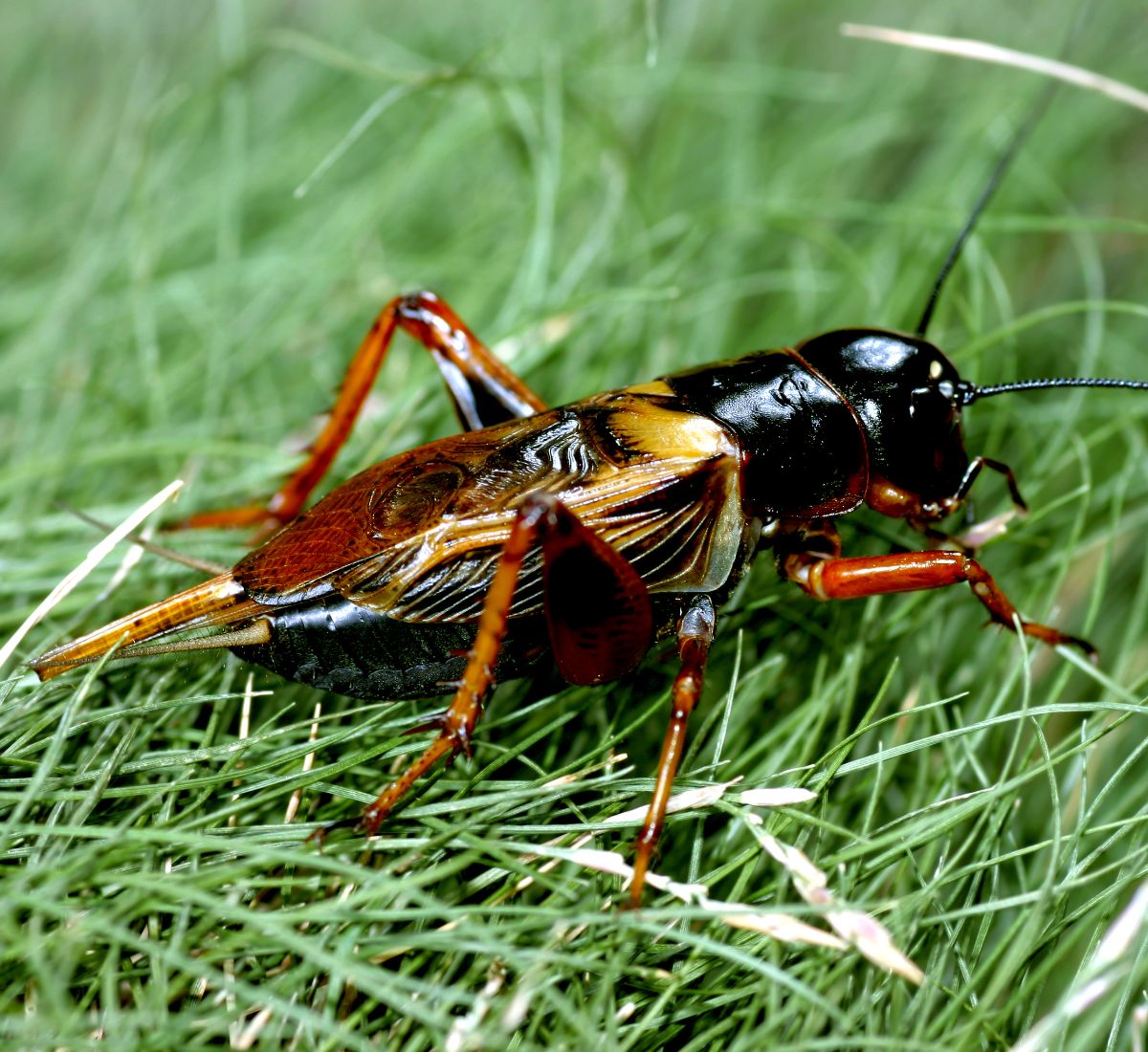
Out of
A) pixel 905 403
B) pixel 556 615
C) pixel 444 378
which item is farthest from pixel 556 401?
pixel 556 615

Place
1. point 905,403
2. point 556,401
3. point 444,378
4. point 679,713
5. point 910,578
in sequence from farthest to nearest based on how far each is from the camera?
point 556,401 < point 444,378 < point 905,403 < point 910,578 < point 679,713

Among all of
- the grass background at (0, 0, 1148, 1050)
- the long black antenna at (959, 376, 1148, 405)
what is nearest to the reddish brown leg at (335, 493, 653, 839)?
the grass background at (0, 0, 1148, 1050)

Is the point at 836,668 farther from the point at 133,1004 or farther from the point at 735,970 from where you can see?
the point at 133,1004

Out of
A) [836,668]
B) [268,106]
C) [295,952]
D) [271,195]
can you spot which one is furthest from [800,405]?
[268,106]

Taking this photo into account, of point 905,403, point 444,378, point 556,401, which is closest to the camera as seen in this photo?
point 905,403

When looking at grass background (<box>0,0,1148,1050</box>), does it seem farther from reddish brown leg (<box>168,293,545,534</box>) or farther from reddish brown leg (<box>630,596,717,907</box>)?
reddish brown leg (<box>168,293,545,534</box>)

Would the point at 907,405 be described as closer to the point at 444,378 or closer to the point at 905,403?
the point at 905,403
